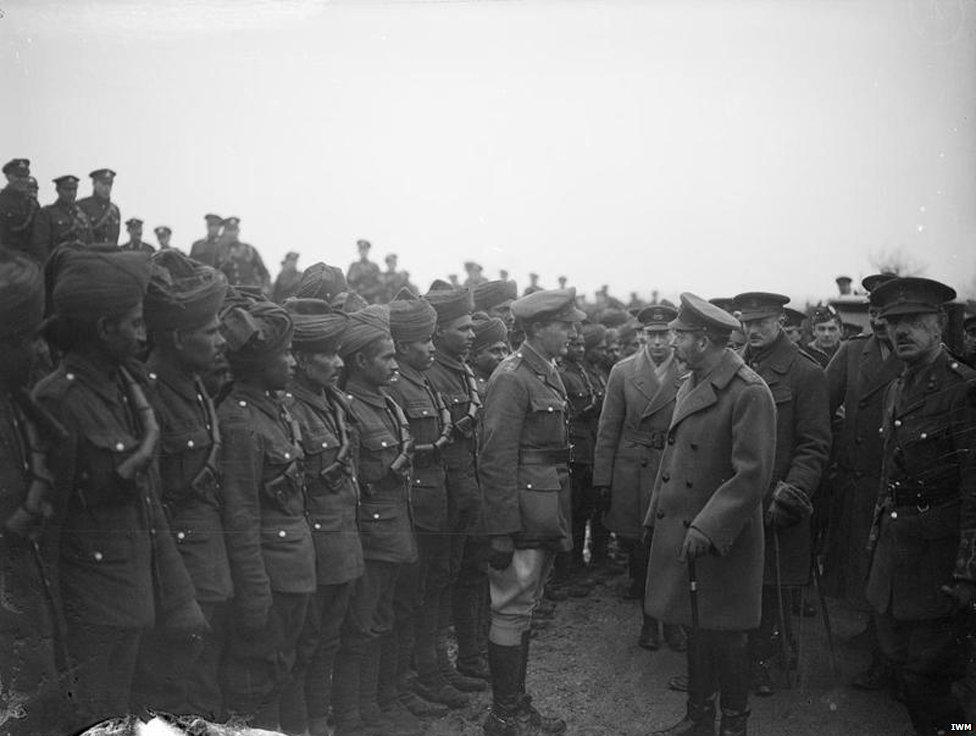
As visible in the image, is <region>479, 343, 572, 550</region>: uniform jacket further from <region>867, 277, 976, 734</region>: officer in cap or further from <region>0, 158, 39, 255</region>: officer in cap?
<region>0, 158, 39, 255</region>: officer in cap

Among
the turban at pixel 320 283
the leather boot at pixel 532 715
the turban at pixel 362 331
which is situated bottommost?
the leather boot at pixel 532 715

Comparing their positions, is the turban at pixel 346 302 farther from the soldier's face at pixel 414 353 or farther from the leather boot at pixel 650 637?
the leather boot at pixel 650 637

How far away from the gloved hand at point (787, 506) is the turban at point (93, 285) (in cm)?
411

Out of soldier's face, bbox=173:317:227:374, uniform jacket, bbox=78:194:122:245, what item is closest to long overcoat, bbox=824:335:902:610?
soldier's face, bbox=173:317:227:374

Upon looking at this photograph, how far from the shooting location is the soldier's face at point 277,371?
400 cm

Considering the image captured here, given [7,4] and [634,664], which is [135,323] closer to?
[7,4]

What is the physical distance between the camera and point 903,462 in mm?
4582

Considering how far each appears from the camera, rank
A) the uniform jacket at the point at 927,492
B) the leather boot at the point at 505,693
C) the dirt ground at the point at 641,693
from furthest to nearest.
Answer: the dirt ground at the point at 641,693 < the leather boot at the point at 505,693 < the uniform jacket at the point at 927,492

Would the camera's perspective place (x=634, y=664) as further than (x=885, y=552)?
Yes

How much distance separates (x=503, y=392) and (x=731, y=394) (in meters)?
1.37

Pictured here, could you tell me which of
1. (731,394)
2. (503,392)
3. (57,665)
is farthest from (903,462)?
(57,665)

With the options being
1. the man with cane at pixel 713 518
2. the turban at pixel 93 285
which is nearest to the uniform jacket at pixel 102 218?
the turban at pixel 93 285

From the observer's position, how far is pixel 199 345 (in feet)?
12.2

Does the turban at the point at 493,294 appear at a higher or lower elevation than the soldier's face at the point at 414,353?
higher
